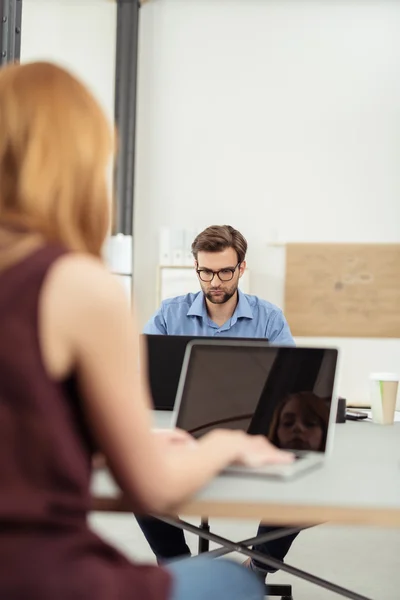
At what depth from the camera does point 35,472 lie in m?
0.91

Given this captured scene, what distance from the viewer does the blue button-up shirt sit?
11.1 ft

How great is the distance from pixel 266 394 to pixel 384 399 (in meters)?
0.84

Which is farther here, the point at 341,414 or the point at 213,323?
the point at 213,323

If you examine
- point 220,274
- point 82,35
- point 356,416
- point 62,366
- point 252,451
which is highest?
point 82,35

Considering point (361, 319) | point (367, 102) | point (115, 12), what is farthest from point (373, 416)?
point (115, 12)

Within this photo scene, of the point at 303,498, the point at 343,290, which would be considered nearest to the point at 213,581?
the point at 303,498

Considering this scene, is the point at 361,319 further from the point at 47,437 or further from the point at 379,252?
the point at 47,437

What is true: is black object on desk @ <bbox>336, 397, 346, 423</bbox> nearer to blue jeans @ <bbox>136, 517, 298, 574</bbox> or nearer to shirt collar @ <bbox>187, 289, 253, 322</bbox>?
blue jeans @ <bbox>136, 517, 298, 574</bbox>

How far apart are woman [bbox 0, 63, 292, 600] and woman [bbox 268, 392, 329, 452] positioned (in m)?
0.55

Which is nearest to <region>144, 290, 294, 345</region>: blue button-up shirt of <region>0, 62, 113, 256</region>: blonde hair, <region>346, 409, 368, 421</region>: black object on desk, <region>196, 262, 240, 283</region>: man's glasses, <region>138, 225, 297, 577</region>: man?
<region>138, 225, 297, 577</region>: man

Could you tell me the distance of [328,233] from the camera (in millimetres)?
5668

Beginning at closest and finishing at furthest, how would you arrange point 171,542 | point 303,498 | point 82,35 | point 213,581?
1. point 213,581
2. point 303,498
3. point 171,542
4. point 82,35

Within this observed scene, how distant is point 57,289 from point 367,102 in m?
5.21

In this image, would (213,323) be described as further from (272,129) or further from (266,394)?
(272,129)
